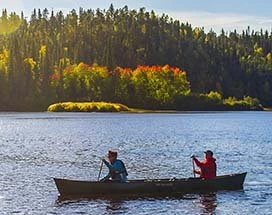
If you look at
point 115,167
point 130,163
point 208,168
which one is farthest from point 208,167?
point 130,163

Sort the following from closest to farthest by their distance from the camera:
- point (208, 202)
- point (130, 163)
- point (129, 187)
→ point (208, 202) < point (129, 187) < point (130, 163)

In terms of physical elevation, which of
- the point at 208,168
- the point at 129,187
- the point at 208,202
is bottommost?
the point at 208,202

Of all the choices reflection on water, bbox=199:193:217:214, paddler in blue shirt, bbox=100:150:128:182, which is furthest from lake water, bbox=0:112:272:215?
paddler in blue shirt, bbox=100:150:128:182

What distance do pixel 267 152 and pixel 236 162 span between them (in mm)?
13024

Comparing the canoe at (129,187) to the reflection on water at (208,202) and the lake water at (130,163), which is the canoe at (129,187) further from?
the reflection on water at (208,202)

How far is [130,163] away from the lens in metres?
72.4

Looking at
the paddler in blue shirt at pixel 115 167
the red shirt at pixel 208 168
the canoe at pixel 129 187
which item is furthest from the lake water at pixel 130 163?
the paddler in blue shirt at pixel 115 167

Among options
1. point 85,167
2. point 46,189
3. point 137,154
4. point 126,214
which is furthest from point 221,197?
point 137,154

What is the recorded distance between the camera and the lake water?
45438 millimetres

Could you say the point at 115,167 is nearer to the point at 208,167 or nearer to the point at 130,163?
the point at 208,167

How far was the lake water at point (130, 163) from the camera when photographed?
149 feet

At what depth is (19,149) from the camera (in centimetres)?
9056

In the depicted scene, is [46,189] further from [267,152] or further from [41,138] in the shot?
[41,138]

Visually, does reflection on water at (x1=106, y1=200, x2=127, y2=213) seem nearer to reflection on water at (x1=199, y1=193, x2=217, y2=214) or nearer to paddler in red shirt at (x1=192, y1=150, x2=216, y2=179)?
reflection on water at (x1=199, y1=193, x2=217, y2=214)
